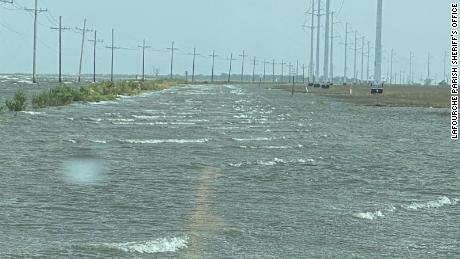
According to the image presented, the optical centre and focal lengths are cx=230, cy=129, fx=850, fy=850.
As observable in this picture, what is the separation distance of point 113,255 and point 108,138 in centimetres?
1808

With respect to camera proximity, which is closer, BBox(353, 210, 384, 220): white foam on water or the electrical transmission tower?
BBox(353, 210, 384, 220): white foam on water

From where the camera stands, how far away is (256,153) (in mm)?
22641

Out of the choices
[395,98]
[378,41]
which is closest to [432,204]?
[378,41]

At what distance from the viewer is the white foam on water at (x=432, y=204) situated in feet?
45.3

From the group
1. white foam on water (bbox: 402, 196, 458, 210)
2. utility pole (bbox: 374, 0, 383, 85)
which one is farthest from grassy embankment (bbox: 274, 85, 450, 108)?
white foam on water (bbox: 402, 196, 458, 210)

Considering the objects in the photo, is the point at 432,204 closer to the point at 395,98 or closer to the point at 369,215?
the point at 369,215

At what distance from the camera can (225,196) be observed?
1438 cm

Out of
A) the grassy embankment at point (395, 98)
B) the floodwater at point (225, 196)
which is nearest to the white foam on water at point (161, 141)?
the floodwater at point (225, 196)

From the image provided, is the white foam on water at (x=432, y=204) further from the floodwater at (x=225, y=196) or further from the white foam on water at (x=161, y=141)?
the white foam on water at (x=161, y=141)

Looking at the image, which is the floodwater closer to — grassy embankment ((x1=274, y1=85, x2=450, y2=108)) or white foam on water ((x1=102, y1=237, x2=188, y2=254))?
white foam on water ((x1=102, y1=237, x2=188, y2=254))

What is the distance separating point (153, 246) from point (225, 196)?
14.9ft

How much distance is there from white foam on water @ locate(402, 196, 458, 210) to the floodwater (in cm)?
2

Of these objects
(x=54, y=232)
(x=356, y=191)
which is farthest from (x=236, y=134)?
(x=54, y=232)

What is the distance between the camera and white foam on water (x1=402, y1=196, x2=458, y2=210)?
1381cm
